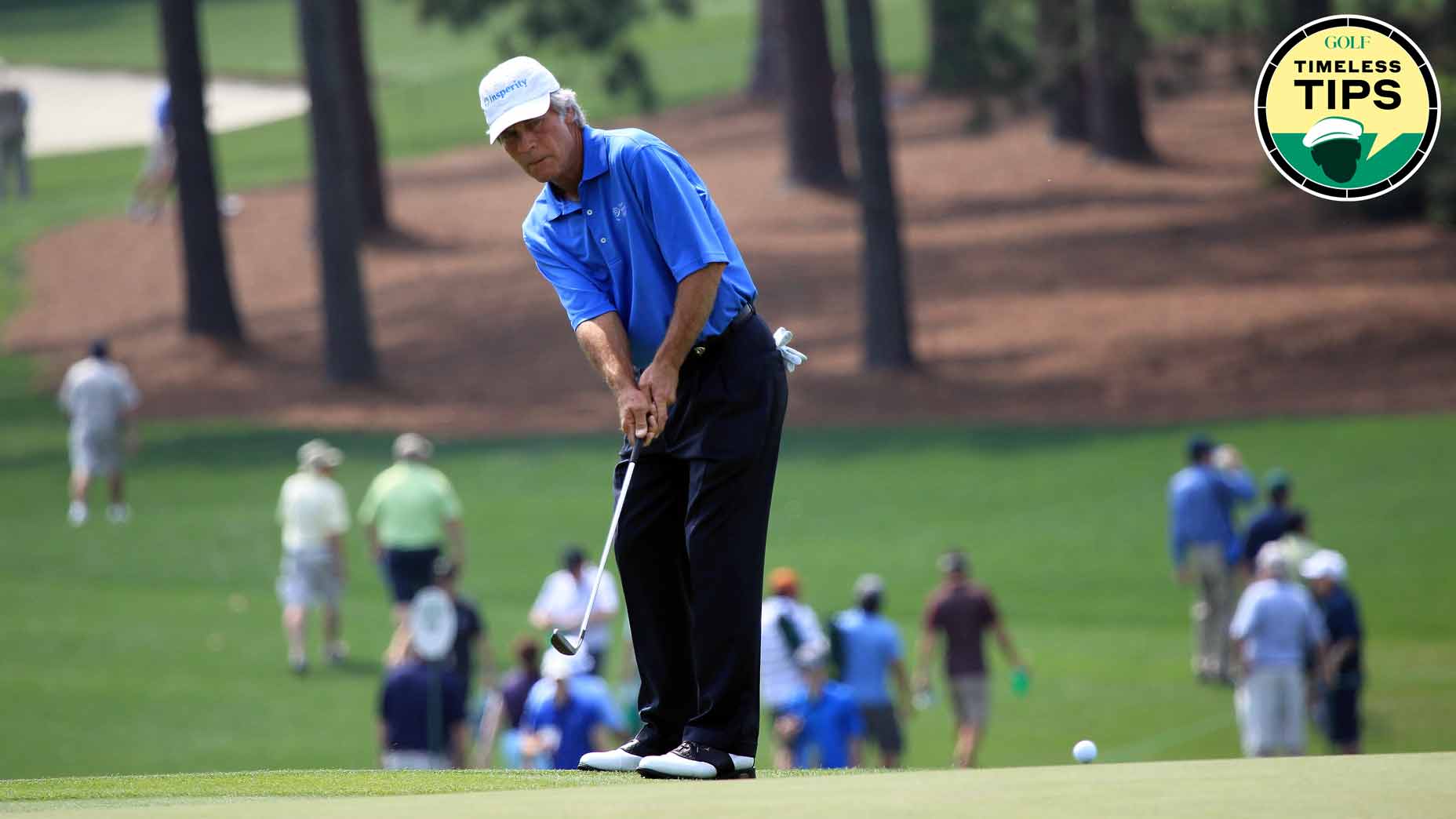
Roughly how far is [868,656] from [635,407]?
927 cm

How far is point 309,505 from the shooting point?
16688mm

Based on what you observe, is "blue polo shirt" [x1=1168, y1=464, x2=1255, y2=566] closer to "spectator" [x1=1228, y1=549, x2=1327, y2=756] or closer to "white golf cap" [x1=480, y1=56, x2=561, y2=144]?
"spectator" [x1=1228, y1=549, x2=1327, y2=756]

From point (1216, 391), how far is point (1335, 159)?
16.5 metres

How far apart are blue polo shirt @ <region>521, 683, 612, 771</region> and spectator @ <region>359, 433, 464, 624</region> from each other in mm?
3725

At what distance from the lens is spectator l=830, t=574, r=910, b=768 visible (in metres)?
14.3

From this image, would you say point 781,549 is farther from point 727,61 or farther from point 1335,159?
point 727,61

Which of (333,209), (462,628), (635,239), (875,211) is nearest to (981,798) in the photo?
(635,239)

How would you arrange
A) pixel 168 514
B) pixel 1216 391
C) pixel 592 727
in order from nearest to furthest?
pixel 592 727 < pixel 168 514 < pixel 1216 391

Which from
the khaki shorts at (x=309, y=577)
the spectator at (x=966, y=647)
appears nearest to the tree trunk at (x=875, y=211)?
the khaki shorts at (x=309, y=577)

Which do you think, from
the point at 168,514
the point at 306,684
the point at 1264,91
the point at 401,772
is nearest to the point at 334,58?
the point at 168,514

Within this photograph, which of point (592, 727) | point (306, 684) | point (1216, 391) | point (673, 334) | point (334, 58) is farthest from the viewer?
point (334, 58)

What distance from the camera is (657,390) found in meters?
5.26

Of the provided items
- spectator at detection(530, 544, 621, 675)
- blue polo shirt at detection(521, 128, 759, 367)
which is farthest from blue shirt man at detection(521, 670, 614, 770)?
Answer: blue polo shirt at detection(521, 128, 759, 367)

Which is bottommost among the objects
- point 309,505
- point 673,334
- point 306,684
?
point 306,684
